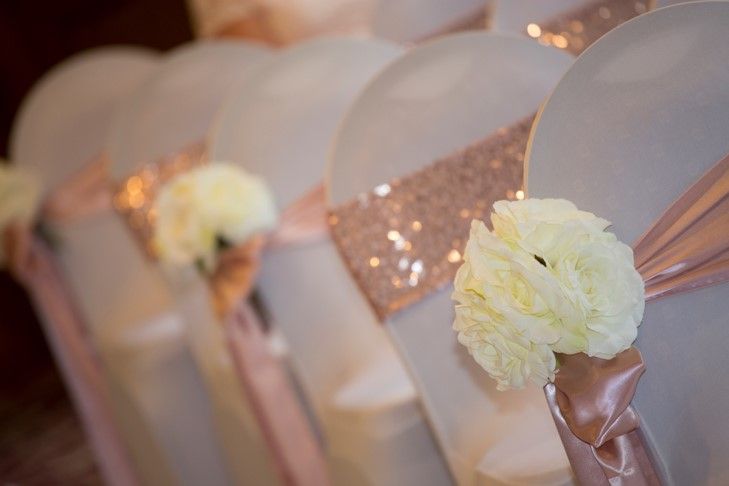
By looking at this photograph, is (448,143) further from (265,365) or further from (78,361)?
(78,361)

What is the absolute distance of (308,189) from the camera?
218 centimetres

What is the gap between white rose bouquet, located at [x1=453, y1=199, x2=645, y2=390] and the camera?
3.34 ft

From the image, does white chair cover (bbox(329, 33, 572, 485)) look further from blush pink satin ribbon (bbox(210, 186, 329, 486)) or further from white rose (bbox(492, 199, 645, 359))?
blush pink satin ribbon (bbox(210, 186, 329, 486))

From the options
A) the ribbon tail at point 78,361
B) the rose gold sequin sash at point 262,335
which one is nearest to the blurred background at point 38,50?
the ribbon tail at point 78,361

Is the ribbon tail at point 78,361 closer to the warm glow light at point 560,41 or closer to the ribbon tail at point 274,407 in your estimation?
the ribbon tail at point 274,407

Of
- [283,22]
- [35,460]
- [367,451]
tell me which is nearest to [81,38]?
[283,22]

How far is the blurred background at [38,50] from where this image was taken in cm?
521

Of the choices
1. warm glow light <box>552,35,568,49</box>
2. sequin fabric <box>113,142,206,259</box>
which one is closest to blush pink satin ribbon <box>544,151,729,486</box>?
warm glow light <box>552,35,568,49</box>

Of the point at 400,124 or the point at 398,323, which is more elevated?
the point at 400,124

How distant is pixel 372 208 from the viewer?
159cm

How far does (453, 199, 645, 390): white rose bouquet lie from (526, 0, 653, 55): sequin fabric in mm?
902

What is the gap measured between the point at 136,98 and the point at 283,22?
3.92 feet

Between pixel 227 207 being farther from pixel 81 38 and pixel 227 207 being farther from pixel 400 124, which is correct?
pixel 81 38

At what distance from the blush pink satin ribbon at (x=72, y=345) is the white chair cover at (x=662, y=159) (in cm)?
230
